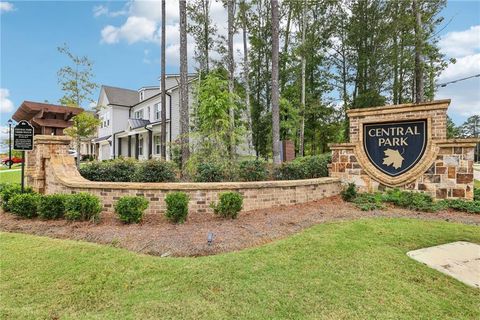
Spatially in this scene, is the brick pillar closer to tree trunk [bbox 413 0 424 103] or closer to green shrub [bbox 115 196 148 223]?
green shrub [bbox 115 196 148 223]

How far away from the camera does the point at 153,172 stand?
23.5 feet

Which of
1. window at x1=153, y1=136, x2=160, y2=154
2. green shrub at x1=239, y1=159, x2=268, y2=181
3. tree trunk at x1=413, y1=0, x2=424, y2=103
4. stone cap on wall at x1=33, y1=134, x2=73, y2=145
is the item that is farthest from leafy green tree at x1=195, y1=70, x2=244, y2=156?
window at x1=153, y1=136, x2=160, y2=154

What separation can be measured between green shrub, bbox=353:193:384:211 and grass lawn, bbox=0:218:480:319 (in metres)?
2.08

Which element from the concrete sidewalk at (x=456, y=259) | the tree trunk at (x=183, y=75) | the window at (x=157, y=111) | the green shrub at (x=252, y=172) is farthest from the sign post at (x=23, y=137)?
the window at (x=157, y=111)

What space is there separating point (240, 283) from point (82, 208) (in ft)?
12.0

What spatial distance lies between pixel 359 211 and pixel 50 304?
5.65 meters

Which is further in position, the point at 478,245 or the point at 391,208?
the point at 391,208

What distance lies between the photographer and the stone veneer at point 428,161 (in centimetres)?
614

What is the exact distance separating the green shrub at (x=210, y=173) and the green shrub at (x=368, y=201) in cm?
345

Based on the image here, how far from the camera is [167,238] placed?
13.8 ft

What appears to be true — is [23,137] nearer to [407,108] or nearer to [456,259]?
[456,259]

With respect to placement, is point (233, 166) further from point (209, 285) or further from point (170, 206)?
point (209, 285)

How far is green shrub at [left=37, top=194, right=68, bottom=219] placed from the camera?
5246 millimetres

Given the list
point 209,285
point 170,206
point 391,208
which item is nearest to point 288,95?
point 391,208
